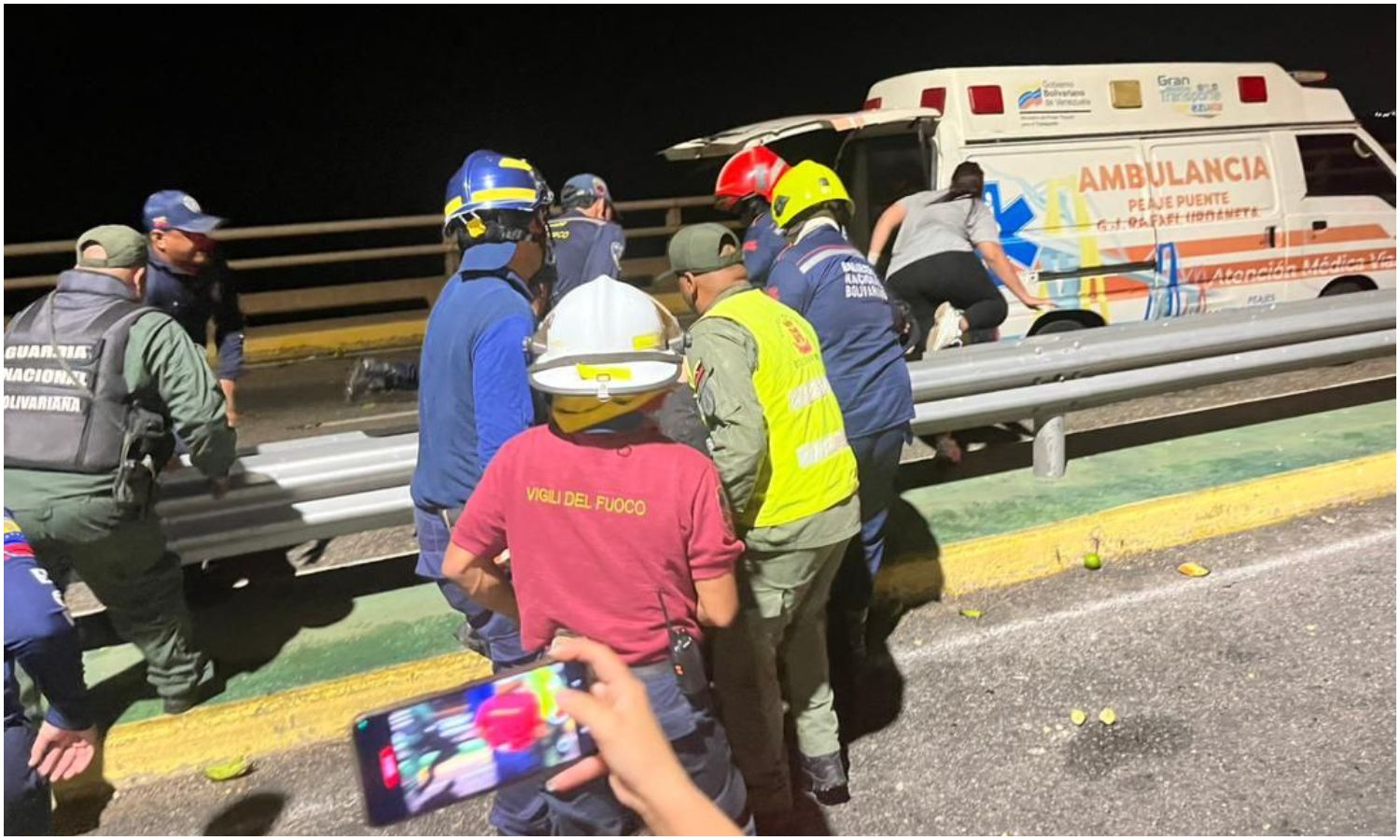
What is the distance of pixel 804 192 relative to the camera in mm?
3891

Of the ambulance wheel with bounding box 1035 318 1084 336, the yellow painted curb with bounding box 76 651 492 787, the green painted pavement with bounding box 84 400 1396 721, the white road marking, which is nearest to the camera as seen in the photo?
the yellow painted curb with bounding box 76 651 492 787

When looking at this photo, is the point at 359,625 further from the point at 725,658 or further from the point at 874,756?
the point at 874,756

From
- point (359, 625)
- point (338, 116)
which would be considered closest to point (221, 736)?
point (359, 625)

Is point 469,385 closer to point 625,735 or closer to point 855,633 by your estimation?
point 625,735

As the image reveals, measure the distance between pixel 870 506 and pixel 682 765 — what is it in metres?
1.86

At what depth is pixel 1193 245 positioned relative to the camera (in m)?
8.05

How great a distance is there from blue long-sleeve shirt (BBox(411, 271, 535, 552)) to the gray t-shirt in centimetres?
407

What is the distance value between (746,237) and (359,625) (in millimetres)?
2378

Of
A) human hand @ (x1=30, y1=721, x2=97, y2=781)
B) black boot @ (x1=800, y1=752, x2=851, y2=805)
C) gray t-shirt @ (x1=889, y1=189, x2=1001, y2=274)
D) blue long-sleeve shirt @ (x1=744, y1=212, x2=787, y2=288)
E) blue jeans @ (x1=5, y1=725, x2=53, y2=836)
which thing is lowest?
black boot @ (x1=800, y1=752, x2=851, y2=805)

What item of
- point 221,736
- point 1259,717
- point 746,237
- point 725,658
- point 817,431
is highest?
point 746,237

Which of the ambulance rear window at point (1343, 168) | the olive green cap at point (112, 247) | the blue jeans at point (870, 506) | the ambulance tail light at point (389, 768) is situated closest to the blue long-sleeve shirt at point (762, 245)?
the blue jeans at point (870, 506)

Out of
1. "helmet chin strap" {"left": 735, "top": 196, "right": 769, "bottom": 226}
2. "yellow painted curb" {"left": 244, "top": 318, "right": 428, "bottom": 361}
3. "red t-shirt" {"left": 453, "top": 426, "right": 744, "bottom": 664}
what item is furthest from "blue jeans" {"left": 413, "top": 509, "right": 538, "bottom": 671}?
"yellow painted curb" {"left": 244, "top": 318, "right": 428, "bottom": 361}

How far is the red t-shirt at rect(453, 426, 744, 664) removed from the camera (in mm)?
2297

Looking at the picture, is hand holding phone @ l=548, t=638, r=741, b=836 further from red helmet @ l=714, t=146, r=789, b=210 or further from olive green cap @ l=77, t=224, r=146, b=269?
red helmet @ l=714, t=146, r=789, b=210
